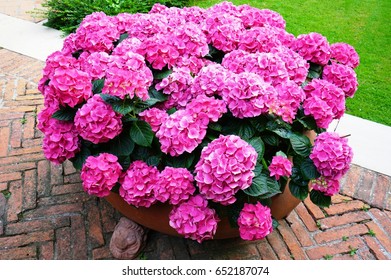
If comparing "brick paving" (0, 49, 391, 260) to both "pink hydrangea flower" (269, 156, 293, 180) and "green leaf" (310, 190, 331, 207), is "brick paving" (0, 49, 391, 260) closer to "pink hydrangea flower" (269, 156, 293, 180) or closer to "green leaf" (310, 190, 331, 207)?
"green leaf" (310, 190, 331, 207)

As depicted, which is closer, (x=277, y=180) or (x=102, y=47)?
(x=277, y=180)

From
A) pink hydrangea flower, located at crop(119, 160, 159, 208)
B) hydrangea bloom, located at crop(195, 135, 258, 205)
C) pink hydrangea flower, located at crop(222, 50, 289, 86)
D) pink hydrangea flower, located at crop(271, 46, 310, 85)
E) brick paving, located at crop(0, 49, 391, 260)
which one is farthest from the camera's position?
brick paving, located at crop(0, 49, 391, 260)

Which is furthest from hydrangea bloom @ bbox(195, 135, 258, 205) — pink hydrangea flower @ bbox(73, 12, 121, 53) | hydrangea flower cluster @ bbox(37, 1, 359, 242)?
pink hydrangea flower @ bbox(73, 12, 121, 53)

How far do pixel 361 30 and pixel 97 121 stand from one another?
4524mm

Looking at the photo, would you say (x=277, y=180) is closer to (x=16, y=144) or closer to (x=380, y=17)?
(x=16, y=144)

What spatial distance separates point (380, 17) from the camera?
560 cm

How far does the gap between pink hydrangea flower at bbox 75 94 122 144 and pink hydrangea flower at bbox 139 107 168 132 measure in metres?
0.14

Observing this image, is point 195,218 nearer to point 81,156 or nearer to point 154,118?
point 154,118

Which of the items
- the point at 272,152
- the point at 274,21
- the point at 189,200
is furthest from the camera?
the point at 274,21

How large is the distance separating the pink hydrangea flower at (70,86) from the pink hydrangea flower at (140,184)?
0.47 m

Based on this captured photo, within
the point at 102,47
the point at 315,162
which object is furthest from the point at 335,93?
the point at 102,47

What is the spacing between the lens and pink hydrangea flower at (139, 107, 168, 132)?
209 centimetres

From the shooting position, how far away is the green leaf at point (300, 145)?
2.11m
